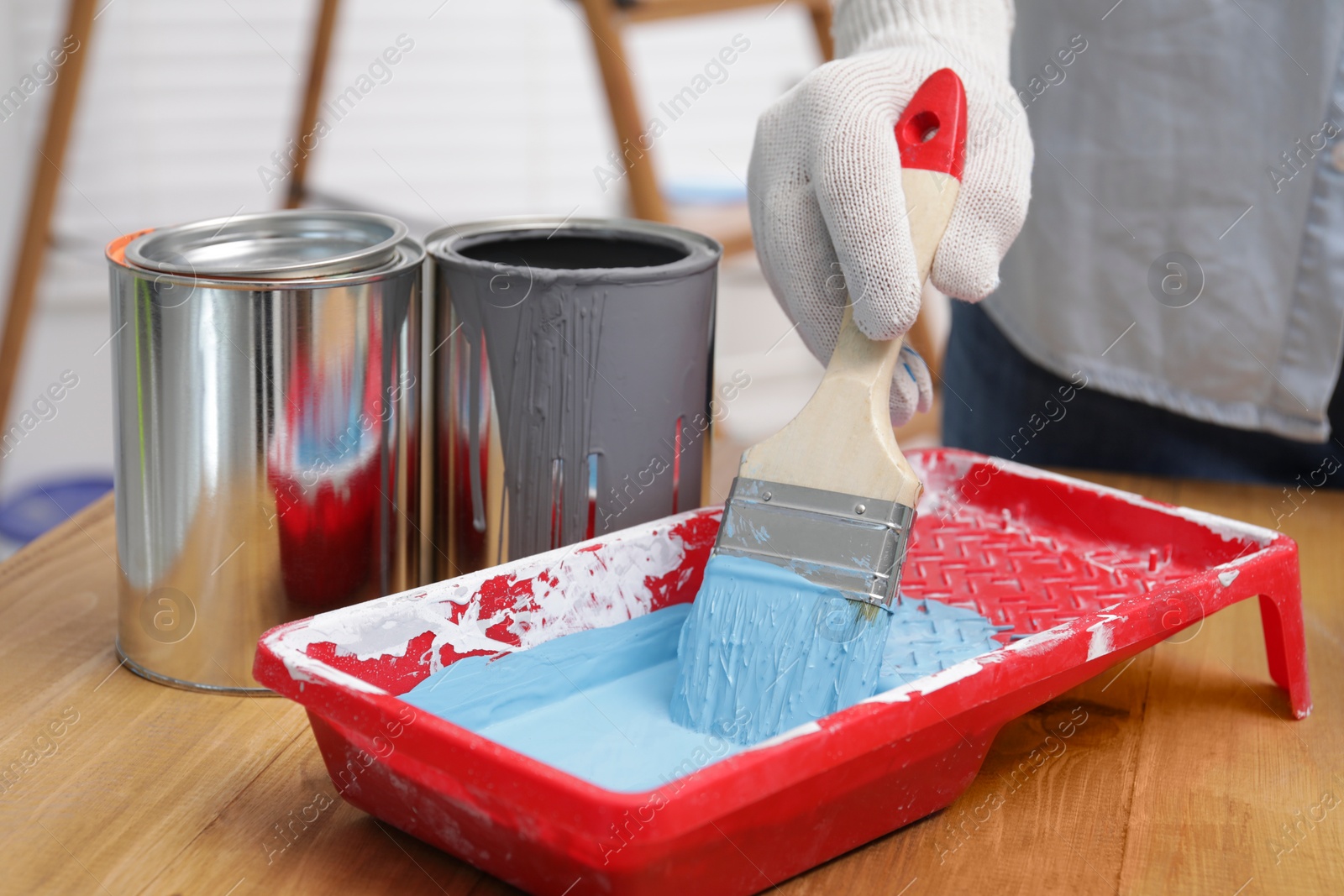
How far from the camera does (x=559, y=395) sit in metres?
0.70

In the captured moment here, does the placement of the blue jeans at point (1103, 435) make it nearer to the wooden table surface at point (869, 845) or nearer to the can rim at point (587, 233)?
the wooden table surface at point (869, 845)

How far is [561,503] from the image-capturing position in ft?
2.36

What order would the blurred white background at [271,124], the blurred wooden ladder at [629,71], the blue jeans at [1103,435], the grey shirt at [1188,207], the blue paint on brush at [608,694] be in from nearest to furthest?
the blue paint on brush at [608,694], the grey shirt at [1188,207], the blue jeans at [1103,435], the blurred wooden ladder at [629,71], the blurred white background at [271,124]

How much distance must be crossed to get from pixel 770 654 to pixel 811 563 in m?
0.05

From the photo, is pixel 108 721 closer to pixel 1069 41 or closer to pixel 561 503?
pixel 561 503

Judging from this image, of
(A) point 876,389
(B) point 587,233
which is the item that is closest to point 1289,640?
(A) point 876,389

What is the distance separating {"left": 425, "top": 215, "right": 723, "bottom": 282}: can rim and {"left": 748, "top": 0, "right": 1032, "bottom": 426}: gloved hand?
5cm

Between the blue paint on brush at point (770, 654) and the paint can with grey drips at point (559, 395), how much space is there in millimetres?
114

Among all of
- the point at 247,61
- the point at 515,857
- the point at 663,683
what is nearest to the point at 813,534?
the point at 663,683

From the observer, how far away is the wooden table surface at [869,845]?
1.76 ft

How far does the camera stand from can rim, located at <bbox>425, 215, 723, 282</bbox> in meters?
0.69

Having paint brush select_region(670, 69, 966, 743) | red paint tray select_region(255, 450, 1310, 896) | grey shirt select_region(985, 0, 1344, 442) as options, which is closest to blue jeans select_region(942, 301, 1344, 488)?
→ grey shirt select_region(985, 0, 1344, 442)

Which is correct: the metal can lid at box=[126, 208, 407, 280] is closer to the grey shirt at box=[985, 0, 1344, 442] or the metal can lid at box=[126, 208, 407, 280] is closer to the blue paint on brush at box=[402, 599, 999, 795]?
the blue paint on brush at box=[402, 599, 999, 795]

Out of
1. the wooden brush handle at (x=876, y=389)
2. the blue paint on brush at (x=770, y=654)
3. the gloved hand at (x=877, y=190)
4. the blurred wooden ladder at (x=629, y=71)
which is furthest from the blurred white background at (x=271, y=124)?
the blue paint on brush at (x=770, y=654)
